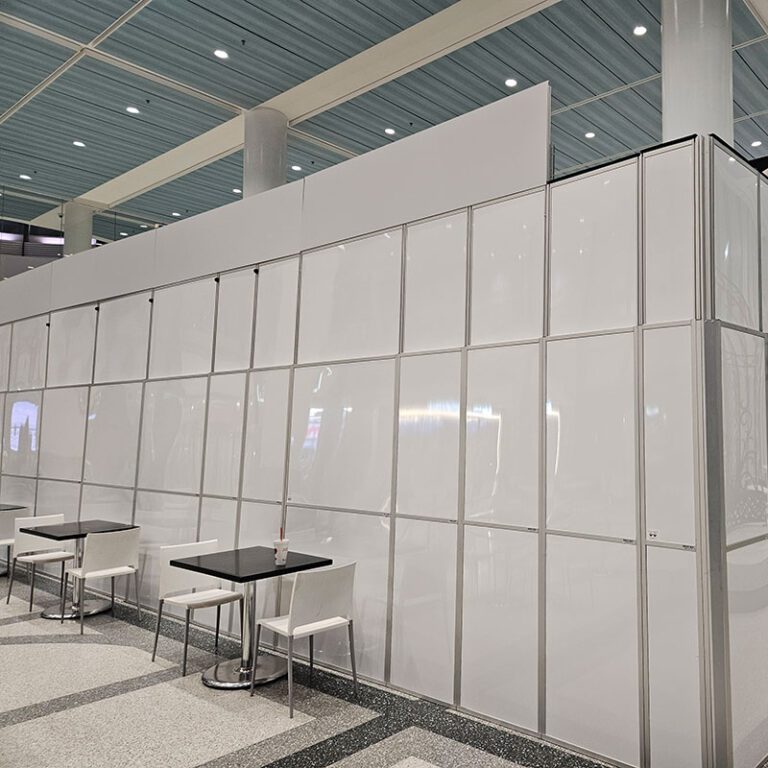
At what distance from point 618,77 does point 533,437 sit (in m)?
4.11

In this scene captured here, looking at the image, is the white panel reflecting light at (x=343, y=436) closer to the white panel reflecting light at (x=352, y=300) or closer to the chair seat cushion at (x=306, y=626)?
the white panel reflecting light at (x=352, y=300)

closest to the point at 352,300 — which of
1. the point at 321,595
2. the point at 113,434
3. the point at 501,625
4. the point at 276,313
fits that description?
the point at 276,313

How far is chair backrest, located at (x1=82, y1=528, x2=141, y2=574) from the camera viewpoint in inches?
218

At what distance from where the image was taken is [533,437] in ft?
12.5

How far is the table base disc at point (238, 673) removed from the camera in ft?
14.1

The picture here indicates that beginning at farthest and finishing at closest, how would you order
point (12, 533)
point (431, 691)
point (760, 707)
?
point (12, 533)
point (431, 691)
point (760, 707)

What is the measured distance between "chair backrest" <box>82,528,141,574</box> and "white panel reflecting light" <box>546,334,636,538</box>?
12.6 ft

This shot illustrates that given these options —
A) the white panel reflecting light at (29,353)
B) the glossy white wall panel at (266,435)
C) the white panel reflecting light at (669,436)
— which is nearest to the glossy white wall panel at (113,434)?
the white panel reflecting light at (29,353)

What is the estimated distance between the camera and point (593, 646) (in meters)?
3.44

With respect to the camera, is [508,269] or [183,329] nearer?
[508,269]

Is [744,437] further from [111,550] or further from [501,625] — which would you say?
[111,550]

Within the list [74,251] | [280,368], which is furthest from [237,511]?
[74,251]

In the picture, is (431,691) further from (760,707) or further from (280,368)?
(280,368)

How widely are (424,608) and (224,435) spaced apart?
2467 mm
